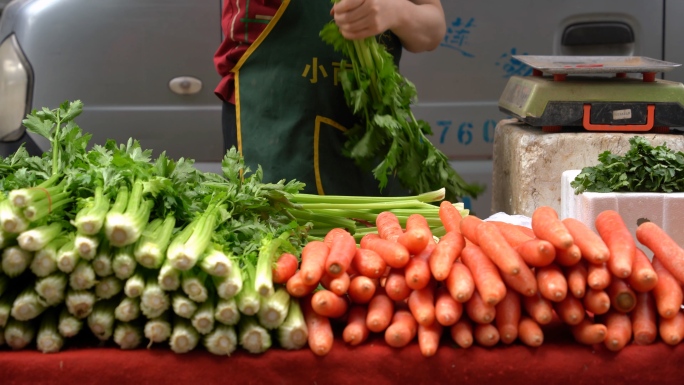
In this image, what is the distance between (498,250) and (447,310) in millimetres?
192

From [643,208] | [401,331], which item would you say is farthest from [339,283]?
[643,208]

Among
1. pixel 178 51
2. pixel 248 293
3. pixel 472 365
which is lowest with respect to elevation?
pixel 472 365

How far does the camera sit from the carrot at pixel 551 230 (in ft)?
5.40

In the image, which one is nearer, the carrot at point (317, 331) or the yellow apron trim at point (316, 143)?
the carrot at point (317, 331)

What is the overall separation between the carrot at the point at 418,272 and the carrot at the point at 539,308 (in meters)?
0.22

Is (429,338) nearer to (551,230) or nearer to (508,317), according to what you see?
(508,317)

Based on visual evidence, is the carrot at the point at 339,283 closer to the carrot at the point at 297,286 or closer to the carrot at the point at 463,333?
the carrot at the point at 297,286

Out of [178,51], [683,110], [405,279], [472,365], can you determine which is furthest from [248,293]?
[178,51]

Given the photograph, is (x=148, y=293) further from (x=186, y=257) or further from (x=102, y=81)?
(x=102, y=81)

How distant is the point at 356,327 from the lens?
168 centimetres

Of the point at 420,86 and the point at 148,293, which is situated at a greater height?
the point at 420,86

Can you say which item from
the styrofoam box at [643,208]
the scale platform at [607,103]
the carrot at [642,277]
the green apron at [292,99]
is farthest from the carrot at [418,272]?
the scale platform at [607,103]

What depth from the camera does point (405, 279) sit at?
1.74 meters

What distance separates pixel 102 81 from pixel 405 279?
10.8 ft
